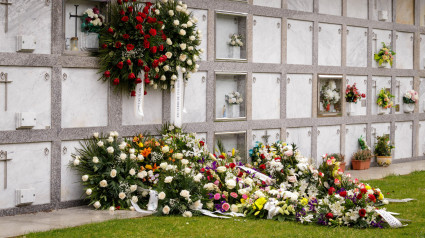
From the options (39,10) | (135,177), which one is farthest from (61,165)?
(39,10)

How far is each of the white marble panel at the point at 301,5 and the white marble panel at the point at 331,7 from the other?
287 mm

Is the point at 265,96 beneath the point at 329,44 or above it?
beneath

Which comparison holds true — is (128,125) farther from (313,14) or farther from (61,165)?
(313,14)

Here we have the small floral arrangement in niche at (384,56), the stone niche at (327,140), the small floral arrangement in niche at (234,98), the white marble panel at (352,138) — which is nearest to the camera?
the small floral arrangement in niche at (234,98)

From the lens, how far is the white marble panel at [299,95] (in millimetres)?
9086

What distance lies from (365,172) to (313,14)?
2.67 metres

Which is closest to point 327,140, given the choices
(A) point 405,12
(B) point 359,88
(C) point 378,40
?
(B) point 359,88

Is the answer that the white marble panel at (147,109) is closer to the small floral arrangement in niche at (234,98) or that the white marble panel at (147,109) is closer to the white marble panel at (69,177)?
the white marble panel at (69,177)

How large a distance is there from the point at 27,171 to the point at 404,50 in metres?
7.80

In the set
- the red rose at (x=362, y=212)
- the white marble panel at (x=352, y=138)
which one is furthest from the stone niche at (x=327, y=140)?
the red rose at (x=362, y=212)

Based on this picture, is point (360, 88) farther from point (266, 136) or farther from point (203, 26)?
point (203, 26)

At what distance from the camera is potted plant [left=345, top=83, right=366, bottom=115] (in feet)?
32.8

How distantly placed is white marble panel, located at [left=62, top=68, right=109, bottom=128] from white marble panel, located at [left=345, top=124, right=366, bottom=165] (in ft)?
15.7

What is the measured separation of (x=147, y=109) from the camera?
7.27 m
